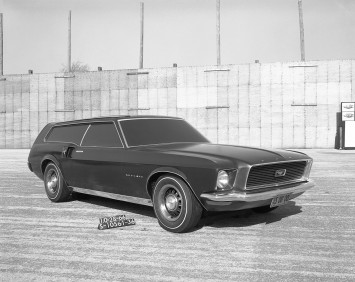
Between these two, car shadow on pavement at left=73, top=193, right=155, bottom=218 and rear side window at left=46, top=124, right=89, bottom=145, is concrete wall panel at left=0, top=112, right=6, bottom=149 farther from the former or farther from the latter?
car shadow on pavement at left=73, top=193, right=155, bottom=218

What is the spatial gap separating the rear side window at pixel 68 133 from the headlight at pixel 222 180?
10.2 ft

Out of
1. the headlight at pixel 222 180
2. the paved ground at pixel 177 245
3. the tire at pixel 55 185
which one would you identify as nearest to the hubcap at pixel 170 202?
the paved ground at pixel 177 245

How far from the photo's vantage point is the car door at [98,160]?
6430mm

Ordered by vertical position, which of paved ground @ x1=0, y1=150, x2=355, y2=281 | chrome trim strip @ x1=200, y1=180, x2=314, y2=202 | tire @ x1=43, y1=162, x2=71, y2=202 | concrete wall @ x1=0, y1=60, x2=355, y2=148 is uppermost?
concrete wall @ x1=0, y1=60, x2=355, y2=148

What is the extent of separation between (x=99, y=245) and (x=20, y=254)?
84cm

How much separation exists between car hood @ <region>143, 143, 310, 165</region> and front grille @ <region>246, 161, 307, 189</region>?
8 cm

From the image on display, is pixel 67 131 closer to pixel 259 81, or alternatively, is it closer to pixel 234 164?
pixel 234 164

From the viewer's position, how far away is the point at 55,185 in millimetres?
7906

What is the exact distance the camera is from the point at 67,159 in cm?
744

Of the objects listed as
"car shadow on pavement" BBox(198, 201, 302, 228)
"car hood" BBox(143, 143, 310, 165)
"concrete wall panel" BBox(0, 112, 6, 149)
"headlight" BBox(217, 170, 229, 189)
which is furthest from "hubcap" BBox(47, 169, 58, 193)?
"concrete wall panel" BBox(0, 112, 6, 149)

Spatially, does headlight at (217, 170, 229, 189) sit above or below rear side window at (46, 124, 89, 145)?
below

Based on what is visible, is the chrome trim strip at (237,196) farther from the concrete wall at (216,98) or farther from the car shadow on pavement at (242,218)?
the concrete wall at (216,98)

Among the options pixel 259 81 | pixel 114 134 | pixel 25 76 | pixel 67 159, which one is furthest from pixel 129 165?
pixel 25 76

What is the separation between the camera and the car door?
6430mm
